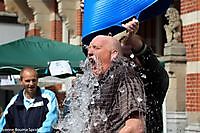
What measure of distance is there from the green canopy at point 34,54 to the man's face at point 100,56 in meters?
6.17

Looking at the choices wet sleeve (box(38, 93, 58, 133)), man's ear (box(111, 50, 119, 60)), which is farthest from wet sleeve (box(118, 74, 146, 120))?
wet sleeve (box(38, 93, 58, 133))

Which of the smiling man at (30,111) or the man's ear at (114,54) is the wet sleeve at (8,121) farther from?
the man's ear at (114,54)

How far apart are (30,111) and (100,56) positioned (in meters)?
3.23

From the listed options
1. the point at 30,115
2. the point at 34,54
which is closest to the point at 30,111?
the point at 30,115

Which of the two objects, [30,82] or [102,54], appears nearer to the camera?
[102,54]

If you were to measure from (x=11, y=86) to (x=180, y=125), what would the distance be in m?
2.91

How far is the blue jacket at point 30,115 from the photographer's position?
596cm

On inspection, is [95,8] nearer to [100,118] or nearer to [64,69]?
[100,118]

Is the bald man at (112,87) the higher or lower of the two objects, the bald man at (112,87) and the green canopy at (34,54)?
the lower

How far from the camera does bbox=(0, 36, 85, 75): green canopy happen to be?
907cm

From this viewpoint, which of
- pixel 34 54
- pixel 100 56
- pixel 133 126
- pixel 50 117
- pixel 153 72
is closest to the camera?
pixel 133 126

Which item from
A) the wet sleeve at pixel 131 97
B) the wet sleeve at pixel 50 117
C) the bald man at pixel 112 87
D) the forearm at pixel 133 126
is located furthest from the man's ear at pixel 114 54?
the wet sleeve at pixel 50 117

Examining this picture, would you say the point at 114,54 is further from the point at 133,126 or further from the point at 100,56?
the point at 133,126

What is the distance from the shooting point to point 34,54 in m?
9.51
